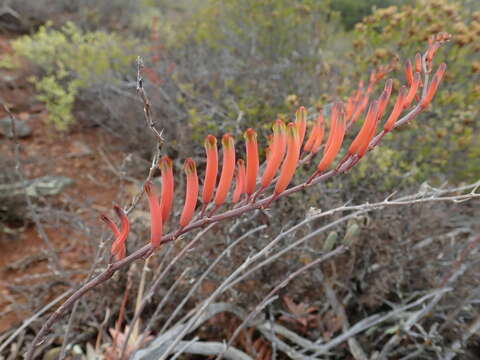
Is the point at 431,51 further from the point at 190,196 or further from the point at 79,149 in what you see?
the point at 79,149

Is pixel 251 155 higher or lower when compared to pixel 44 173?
lower

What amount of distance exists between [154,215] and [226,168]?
0.14 meters

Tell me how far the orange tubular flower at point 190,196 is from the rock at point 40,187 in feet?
7.74

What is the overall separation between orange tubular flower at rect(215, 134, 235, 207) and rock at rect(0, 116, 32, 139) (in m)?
3.27

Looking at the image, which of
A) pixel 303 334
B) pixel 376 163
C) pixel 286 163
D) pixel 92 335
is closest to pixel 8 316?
pixel 92 335

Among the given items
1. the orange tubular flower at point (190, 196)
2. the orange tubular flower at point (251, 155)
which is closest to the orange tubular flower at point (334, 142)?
the orange tubular flower at point (251, 155)

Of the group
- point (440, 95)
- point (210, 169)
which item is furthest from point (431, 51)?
point (440, 95)

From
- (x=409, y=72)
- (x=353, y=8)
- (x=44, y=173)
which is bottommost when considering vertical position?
(x=409, y=72)

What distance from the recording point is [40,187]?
2.84 m

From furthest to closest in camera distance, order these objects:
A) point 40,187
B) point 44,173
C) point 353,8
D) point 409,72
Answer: point 353,8, point 44,173, point 40,187, point 409,72

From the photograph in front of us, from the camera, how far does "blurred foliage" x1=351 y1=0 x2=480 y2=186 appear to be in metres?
2.48

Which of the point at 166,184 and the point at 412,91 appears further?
the point at 412,91

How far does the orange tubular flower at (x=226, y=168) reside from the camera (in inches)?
23.8

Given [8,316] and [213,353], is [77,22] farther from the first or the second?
[213,353]
